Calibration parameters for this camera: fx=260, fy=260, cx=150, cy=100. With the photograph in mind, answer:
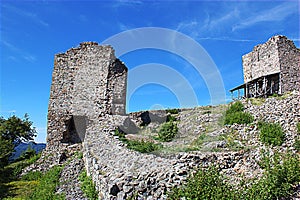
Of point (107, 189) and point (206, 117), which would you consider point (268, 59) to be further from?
point (107, 189)

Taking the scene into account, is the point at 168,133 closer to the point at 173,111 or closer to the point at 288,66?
the point at 173,111

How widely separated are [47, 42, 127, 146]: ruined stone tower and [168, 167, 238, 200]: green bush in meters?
10.9

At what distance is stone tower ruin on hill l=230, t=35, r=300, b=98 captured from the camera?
868 inches

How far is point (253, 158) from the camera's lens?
9.62m

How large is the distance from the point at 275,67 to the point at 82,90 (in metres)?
16.2

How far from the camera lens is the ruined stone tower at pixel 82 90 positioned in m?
17.7

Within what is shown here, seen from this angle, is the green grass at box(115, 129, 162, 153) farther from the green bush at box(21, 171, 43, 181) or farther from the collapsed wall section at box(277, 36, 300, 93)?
the collapsed wall section at box(277, 36, 300, 93)

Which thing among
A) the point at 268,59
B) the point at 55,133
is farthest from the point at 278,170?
the point at 268,59

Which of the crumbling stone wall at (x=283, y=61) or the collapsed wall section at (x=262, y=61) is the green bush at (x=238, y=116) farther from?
the collapsed wall section at (x=262, y=61)

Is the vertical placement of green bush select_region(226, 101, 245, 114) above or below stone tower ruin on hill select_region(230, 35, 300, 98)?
below

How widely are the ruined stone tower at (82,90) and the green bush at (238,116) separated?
22.6 ft

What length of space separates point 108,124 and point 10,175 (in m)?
8.02

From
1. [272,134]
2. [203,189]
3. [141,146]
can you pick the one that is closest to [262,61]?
[272,134]

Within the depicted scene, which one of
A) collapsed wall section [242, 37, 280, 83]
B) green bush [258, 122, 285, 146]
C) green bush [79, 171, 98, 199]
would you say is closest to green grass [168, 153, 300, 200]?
green bush [258, 122, 285, 146]
